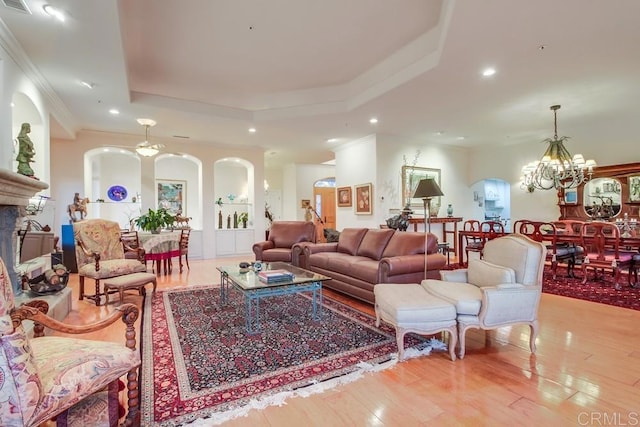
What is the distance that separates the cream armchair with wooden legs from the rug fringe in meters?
0.31

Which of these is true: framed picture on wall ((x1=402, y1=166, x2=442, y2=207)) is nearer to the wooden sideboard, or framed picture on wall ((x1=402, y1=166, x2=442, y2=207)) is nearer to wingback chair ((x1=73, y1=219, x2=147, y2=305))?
the wooden sideboard

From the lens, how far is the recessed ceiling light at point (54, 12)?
2707 mm

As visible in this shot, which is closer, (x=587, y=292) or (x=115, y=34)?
(x=115, y=34)

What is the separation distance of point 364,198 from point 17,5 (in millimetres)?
6183

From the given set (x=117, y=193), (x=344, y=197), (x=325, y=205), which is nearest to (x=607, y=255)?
(x=344, y=197)

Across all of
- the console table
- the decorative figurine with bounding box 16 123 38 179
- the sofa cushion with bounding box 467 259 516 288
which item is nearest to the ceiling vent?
the decorative figurine with bounding box 16 123 38 179

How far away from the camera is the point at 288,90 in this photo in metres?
5.74

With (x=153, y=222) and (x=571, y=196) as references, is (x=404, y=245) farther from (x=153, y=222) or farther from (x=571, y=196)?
(x=571, y=196)

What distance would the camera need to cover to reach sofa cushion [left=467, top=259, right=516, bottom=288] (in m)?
2.65

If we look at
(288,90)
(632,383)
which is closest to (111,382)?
(632,383)

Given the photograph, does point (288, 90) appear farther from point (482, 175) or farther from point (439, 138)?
point (482, 175)

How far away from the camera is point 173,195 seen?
959 centimetres

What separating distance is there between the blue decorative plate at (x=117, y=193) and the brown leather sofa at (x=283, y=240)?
218 inches

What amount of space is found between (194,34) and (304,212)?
717 centimetres
